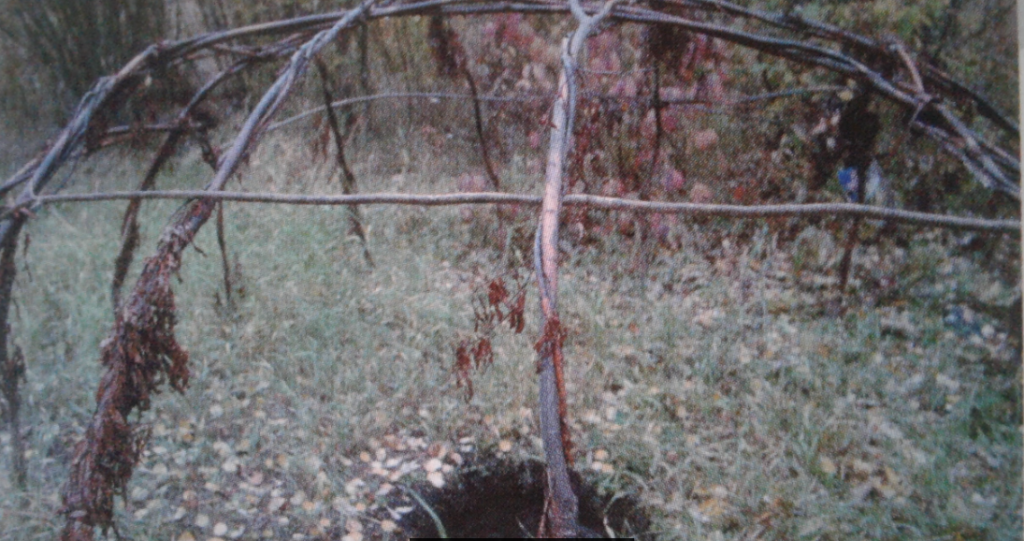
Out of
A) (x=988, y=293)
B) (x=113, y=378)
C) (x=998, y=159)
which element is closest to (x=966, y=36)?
(x=998, y=159)

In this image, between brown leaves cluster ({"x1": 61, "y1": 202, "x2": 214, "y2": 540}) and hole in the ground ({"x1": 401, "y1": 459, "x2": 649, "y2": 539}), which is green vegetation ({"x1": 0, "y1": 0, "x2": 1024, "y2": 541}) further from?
brown leaves cluster ({"x1": 61, "y1": 202, "x2": 214, "y2": 540})

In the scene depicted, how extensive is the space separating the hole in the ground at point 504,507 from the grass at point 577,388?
4 cm

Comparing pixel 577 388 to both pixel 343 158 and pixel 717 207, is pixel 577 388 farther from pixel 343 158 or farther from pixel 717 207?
pixel 343 158

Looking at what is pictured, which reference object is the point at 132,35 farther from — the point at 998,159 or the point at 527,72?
the point at 998,159

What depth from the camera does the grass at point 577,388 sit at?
4.09 feet

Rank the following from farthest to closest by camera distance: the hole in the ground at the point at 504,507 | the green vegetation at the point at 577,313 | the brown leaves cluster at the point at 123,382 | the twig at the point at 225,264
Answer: the twig at the point at 225,264, the green vegetation at the point at 577,313, the hole in the ground at the point at 504,507, the brown leaves cluster at the point at 123,382

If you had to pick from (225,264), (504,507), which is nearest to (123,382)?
(504,507)

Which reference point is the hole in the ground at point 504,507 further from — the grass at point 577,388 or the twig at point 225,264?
the twig at point 225,264

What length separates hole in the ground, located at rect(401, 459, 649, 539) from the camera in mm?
1106

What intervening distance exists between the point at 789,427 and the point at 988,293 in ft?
1.70

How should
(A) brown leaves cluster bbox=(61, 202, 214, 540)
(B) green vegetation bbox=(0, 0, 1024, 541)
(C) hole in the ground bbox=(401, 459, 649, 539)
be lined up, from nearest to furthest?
(A) brown leaves cluster bbox=(61, 202, 214, 540) → (C) hole in the ground bbox=(401, 459, 649, 539) → (B) green vegetation bbox=(0, 0, 1024, 541)

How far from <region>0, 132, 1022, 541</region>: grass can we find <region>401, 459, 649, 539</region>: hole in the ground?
4 centimetres

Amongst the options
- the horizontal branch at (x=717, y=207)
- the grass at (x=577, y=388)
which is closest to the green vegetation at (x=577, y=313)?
the grass at (x=577, y=388)

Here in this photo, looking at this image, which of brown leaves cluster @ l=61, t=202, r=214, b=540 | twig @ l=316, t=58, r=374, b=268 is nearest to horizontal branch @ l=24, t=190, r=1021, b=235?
brown leaves cluster @ l=61, t=202, r=214, b=540
